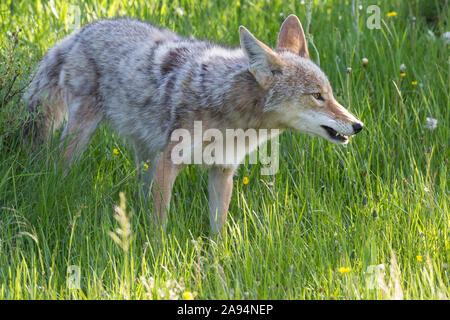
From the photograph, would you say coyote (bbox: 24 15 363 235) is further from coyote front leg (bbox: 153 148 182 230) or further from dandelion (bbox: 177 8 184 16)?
dandelion (bbox: 177 8 184 16)

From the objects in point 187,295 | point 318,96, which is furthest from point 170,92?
point 187,295

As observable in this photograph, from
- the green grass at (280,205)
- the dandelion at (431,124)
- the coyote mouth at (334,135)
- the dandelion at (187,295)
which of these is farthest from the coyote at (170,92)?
the dandelion at (431,124)

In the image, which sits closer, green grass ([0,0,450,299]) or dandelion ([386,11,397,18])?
green grass ([0,0,450,299])

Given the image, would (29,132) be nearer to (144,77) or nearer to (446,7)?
(144,77)

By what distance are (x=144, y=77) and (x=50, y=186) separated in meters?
1.30

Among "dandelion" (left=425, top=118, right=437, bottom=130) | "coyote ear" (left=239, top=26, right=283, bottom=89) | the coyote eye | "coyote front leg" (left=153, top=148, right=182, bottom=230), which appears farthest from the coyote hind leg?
"dandelion" (left=425, top=118, right=437, bottom=130)

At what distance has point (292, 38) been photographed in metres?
5.21

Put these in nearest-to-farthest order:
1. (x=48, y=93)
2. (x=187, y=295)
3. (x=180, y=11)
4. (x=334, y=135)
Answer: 1. (x=187, y=295)
2. (x=334, y=135)
3. (x=48, y=93)
4. (x=180, y=11)

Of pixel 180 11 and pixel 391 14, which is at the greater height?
pixel 180 11

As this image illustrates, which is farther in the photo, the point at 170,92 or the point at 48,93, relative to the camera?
the point at 48,93

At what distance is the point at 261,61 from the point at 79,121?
1773 mm

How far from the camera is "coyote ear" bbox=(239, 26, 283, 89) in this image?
176 inches

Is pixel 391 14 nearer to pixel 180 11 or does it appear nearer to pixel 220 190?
pixel 180 11
